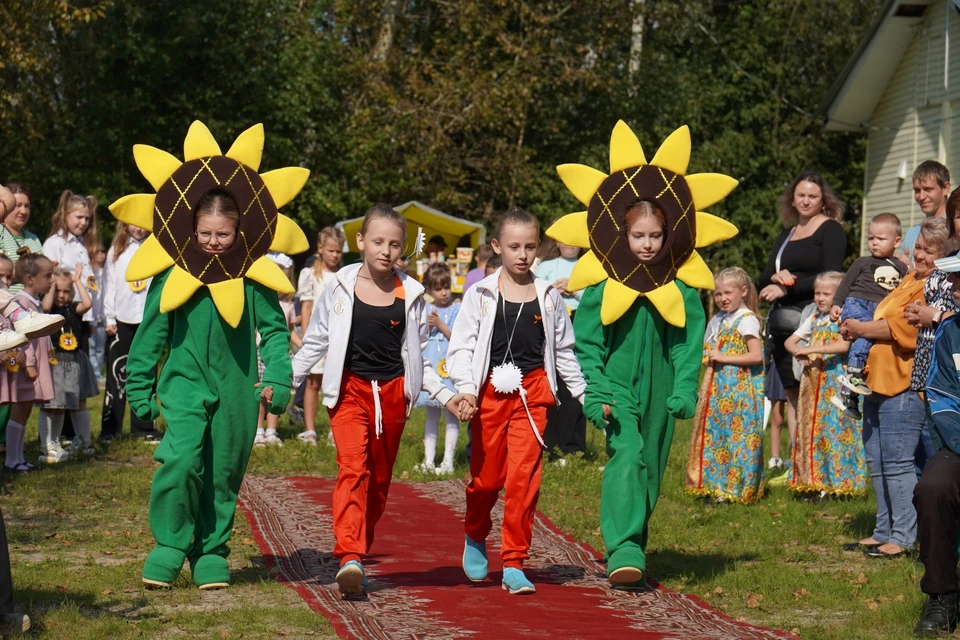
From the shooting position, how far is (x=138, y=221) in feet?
22.8

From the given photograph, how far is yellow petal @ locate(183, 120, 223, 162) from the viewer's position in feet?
23.1

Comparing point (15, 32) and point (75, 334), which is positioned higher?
point (15, 32)

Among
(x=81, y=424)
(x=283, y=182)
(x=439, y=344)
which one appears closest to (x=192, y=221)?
(x=283, y=182)

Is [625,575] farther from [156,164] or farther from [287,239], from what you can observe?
[156,164]

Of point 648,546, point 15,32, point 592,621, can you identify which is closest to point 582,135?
point 15,32

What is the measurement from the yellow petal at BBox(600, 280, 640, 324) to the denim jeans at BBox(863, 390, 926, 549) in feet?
6.53

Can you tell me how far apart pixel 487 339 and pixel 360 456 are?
93 cm

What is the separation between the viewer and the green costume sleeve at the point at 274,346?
6.70 meters

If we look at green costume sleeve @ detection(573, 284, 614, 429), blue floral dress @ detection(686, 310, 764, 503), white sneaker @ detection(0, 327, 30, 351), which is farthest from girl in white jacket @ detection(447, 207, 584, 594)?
blue floral dress @ detection(686, 310, 764, 503)

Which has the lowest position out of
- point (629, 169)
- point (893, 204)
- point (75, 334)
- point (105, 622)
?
point (105, 622)

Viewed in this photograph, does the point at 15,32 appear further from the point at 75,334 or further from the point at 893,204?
the point at 893,204

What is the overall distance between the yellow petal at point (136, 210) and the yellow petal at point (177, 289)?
0.38 meters

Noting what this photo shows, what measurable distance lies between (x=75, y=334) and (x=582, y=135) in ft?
66.9

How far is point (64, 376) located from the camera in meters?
11.1
